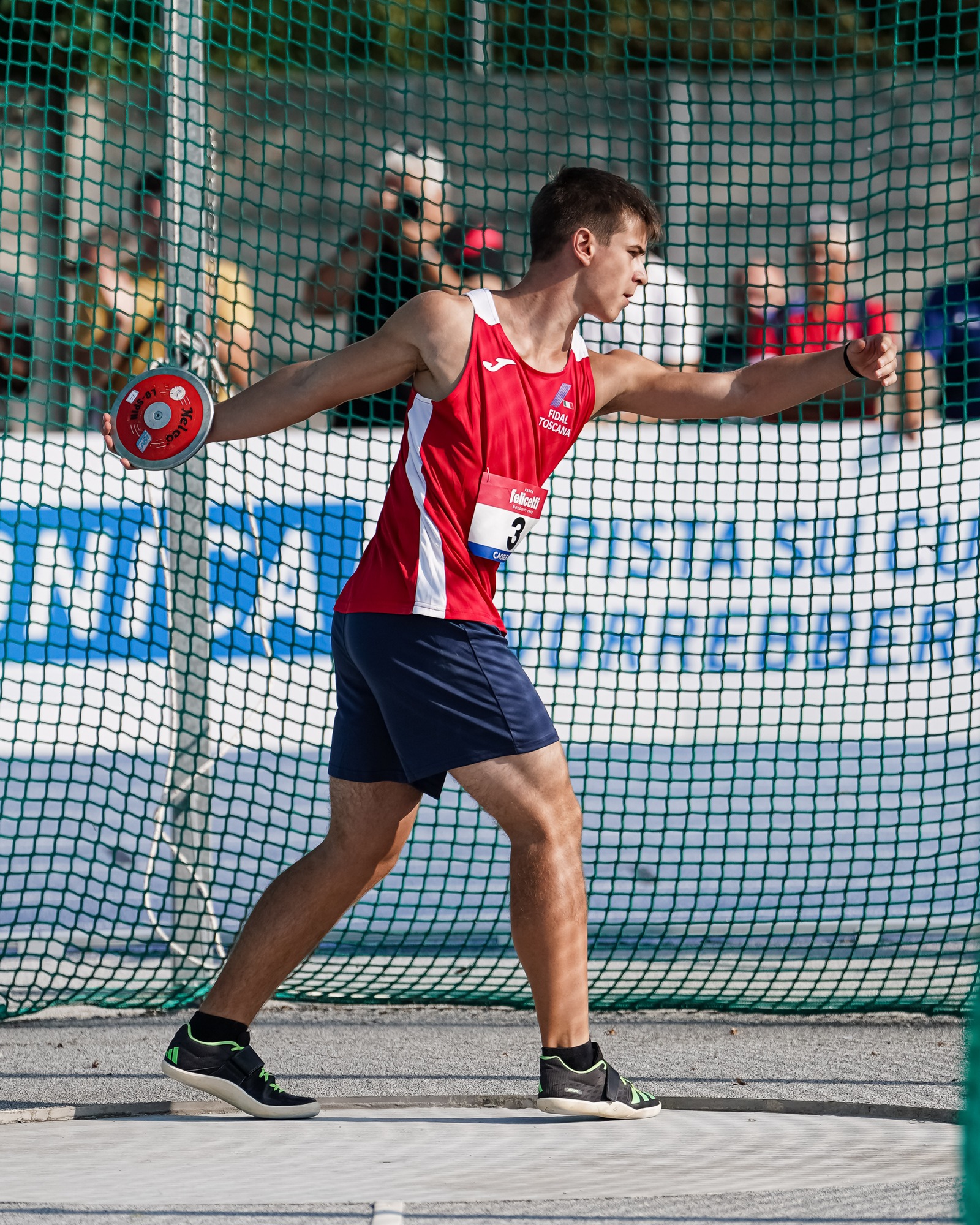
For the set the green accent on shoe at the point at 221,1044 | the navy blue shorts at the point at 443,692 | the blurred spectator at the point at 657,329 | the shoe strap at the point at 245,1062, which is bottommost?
the shoe strap at the point at 245,1062

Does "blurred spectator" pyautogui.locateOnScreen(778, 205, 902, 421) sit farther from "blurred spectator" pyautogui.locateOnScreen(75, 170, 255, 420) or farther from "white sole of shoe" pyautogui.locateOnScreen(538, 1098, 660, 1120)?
"white sole of shoe" pyautogui.locateOnScreen(538, 1098, 660, 1120)

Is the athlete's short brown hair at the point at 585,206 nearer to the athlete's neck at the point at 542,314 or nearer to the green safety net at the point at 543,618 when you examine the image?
the athlete's neck at the point at 542,314

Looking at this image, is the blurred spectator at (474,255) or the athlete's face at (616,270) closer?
the athlete's face at (616,270)

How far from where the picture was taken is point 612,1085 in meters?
3.25

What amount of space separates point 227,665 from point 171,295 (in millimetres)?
1145

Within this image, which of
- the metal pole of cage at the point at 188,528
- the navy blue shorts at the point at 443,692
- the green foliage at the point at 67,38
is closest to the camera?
the navy blue shorts at the point at 443,692

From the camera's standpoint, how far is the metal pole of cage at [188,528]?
15.3 feet

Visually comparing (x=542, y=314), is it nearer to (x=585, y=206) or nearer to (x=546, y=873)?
(x=585, y=206)

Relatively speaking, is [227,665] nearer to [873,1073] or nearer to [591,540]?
[591,540]

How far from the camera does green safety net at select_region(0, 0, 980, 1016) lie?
15.4ft

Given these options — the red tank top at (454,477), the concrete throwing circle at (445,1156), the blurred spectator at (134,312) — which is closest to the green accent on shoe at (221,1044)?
the concrete throwing circle at (445,1156)

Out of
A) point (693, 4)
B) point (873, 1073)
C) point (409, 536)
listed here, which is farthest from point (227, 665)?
point (693, 4)

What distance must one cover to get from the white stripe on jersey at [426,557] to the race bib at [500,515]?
0.27 feet

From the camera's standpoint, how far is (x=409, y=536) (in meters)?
3.14
